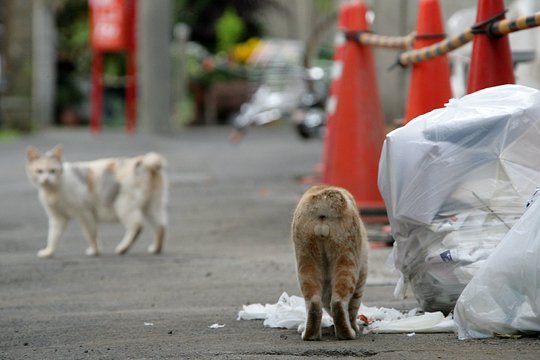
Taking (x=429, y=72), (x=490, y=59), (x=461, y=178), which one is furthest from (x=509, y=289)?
(x=429, y=72)

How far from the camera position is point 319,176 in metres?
15.4

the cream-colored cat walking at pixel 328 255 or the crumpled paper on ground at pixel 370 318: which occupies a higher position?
the cream-colored cat walking at pixel 328 255

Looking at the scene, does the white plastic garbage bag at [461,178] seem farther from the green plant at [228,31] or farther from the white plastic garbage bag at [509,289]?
the green plant at [228,31]

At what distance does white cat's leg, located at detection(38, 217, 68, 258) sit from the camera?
941 centimetres

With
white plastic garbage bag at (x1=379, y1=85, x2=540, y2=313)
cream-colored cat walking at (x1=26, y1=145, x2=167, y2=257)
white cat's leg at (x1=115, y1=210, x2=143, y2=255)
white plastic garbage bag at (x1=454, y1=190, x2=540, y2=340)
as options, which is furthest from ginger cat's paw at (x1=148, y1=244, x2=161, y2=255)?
white plastic garbage bag at (x1=454, y1=190, x2=540, y2=340)

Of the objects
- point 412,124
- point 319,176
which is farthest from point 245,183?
point 412,124

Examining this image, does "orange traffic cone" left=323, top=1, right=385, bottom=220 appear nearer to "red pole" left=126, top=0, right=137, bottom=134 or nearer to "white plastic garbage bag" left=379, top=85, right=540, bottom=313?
"white plastic garbage bag" left=379, top=85, right=540, bottom=313

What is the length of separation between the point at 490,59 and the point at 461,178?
1407 mm

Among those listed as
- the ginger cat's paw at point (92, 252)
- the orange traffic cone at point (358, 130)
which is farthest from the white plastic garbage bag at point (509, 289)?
the orange traffic cone at point (358, 130)

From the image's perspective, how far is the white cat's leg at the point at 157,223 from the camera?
31.3ft

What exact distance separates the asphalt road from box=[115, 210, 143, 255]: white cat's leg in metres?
0.13

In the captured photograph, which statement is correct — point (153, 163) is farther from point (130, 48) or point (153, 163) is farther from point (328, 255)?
point (130, 48)

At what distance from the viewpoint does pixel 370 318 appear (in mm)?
5945

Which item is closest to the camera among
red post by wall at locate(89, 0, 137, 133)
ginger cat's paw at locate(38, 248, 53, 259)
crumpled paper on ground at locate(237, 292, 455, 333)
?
crumpled paper on ground at locate(237, 292, 455, 333)
